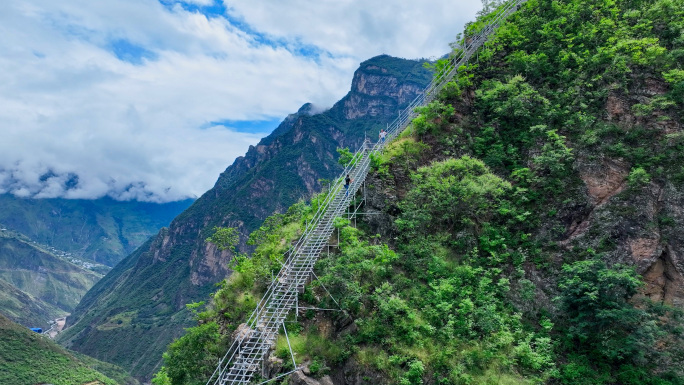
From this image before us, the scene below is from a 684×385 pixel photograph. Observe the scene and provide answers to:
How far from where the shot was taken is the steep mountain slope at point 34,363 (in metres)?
75.9

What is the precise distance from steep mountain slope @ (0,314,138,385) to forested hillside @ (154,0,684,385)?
3391 inches

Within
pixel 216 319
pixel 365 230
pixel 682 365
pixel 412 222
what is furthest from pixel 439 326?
pixel 216 319

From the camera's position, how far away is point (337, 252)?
1673cm

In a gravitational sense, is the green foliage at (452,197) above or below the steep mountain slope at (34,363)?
above

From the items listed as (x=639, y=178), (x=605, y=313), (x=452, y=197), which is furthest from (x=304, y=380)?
(x=639, y=178)

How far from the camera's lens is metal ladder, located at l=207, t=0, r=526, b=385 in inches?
527

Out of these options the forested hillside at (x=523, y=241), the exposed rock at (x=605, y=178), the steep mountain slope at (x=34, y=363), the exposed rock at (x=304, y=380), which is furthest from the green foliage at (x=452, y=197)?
the steep mountain slope at (x=34, y=363)

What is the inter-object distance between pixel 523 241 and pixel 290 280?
1052cm

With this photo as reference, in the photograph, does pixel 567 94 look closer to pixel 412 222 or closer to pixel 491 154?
pixel 491 154

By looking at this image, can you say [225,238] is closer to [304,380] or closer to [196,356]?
[196,356]

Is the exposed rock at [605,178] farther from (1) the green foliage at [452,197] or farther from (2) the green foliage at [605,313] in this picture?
(2) the green foliage at [605,313]

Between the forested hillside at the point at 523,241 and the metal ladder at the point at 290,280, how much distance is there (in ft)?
2.06

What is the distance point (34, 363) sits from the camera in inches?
3228

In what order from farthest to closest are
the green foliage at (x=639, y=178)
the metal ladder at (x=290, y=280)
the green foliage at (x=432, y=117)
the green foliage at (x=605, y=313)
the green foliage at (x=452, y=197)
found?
the green foliage at (x=432, y=117)
the green foliage at (x=452, y=197)
the green foliage at (x=639, y=178)
the metal ladder at (x=290, y=280)
the green foliage at (x=605, y=313)
